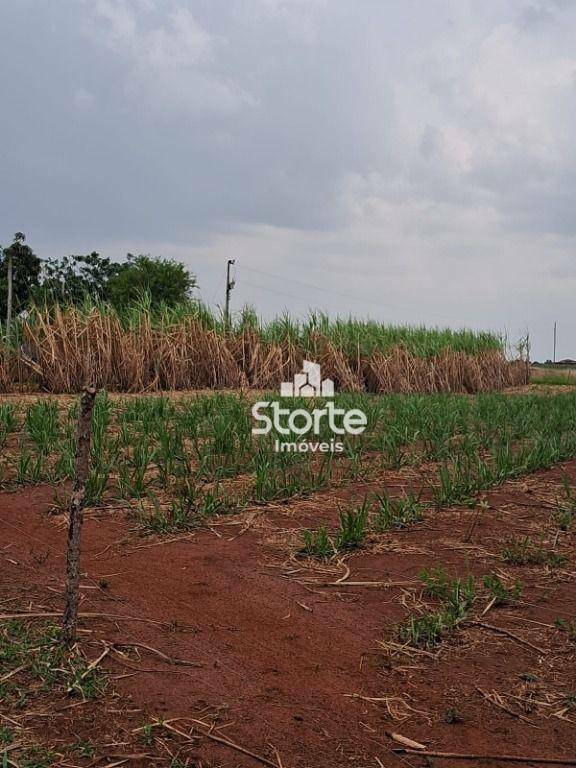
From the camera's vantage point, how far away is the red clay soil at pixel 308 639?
2.25 metres

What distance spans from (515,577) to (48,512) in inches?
105

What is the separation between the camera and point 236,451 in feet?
18.4

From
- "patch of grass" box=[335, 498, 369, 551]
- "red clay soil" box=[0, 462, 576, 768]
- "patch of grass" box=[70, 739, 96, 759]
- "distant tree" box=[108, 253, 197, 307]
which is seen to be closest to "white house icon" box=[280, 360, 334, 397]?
"red clay soil" box=[0, 462, 576, 768]

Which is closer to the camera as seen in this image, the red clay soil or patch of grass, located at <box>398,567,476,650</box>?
the red clay soil

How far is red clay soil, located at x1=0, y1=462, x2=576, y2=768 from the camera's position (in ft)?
7.38

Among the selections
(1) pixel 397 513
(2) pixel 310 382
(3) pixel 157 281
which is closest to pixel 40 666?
(1) pixel 397 513

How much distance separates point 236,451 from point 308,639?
112 inches

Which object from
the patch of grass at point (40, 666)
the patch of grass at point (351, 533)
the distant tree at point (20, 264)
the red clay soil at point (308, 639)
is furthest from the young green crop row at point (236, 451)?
the distant tree at point (20, 264)

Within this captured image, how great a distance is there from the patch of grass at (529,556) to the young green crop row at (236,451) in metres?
0.78

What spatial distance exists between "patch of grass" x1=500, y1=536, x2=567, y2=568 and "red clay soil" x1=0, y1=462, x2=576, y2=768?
57mm

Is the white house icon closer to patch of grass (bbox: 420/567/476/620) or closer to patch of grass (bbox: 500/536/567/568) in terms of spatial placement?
patch of grass (bbox: 500/536/567/568)

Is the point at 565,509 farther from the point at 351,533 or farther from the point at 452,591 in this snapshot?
the point at 452,591

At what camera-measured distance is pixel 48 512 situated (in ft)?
14.4

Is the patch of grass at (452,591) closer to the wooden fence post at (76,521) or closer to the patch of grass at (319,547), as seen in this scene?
the patch of grass at (319,547)
